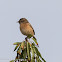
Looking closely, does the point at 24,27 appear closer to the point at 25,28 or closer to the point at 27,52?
the point at 25,28

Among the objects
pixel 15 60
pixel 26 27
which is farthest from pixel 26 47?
pixel 26 27

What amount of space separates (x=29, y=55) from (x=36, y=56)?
278mm

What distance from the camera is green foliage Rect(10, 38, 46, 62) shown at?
5379 millimetres

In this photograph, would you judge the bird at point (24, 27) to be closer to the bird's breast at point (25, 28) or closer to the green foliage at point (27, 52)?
the bird's breast at point (25, 28)

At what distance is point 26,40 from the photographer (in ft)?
19.7

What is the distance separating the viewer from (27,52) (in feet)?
17.7

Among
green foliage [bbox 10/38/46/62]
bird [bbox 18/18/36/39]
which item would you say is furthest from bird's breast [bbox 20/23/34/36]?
green foliage [bbox 10/38/46/62]

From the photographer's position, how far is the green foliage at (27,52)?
5.38m

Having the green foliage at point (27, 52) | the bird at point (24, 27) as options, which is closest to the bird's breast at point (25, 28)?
the bird at point (24, 27)

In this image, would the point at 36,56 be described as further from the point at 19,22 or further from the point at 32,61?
the point at 19,22

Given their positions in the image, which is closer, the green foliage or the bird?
the green foliage

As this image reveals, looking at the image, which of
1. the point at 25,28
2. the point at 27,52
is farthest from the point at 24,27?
the point at 27,52

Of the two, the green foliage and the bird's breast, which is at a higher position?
the bird's breast

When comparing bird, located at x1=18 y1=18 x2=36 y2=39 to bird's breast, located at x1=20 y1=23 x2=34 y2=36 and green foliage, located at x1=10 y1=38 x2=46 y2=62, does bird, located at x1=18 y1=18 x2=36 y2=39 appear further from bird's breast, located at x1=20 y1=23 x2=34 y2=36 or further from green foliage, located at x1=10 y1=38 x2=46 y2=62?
green foliage, located at x1=10 y1=38 x2=46 y2=62
